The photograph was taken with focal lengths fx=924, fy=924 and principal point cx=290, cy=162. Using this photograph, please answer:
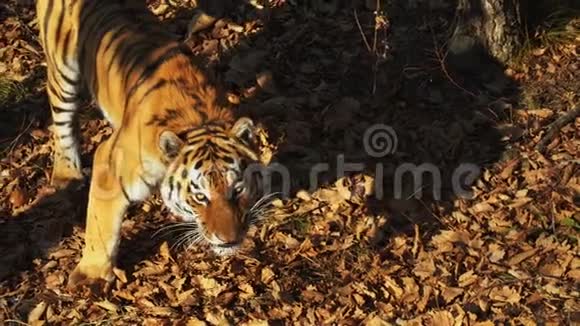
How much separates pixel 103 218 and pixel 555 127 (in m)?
3.04

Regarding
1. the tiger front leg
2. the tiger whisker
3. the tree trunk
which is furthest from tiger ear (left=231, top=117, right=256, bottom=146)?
the tree trunk

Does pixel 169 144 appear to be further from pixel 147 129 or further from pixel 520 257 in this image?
pixel 520 257

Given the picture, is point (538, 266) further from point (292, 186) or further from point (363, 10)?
point (363, 10)

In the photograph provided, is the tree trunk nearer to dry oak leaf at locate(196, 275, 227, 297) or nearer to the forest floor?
the forest floor

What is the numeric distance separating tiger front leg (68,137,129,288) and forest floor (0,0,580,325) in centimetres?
14

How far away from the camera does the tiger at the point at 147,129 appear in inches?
189

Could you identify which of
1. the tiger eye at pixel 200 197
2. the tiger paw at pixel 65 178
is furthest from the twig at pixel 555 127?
the tiger paw at pixel 65 178

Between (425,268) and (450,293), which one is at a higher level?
(425,268)

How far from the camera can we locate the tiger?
15.8ft

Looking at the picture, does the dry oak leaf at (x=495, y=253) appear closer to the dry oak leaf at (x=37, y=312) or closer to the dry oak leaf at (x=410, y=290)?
the dry oak leaf at (x=410, y=290)

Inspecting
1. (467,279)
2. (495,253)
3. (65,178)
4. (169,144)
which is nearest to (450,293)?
(467,279)

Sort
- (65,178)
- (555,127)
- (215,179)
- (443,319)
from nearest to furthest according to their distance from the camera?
(215,179) < (443,319) < (555,127) < (65,178)

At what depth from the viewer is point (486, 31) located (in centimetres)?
661

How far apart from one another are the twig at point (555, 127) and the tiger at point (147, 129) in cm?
218
